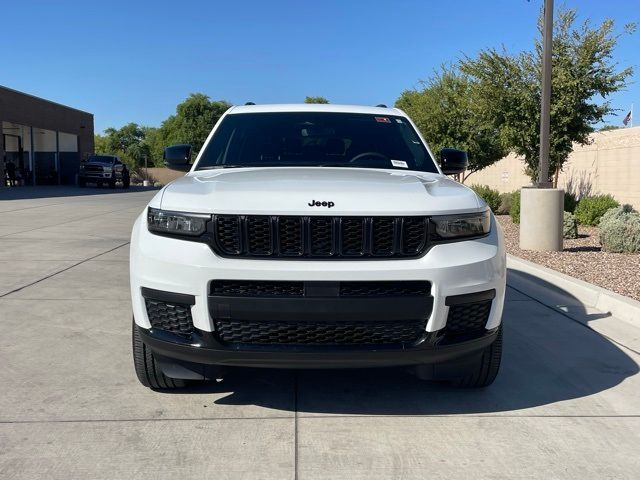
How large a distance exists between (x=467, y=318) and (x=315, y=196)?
107 centimetres

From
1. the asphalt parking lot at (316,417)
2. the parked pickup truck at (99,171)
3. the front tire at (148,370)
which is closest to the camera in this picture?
the asphalt parking lot at (316,417)

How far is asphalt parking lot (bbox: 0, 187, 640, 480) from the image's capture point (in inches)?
125

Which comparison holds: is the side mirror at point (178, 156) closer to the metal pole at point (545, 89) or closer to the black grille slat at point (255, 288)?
the black grille slat at point (255, 288)

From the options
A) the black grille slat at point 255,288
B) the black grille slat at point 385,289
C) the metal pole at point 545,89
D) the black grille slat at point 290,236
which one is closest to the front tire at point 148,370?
the black grille slat at point 255,288

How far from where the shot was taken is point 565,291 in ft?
24.0

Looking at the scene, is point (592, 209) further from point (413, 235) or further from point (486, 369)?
point (413, 235)

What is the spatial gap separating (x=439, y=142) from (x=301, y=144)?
62.6 feet

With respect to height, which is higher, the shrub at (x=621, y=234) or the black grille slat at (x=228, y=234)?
the black grille slat at (x=228, y=234)

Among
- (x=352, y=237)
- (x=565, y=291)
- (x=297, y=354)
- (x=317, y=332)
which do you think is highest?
(x=352, y=237)

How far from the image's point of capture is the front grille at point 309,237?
3.32 m

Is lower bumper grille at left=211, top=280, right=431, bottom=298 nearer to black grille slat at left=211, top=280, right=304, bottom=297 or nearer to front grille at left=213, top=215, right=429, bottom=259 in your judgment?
black grille slat at left=211, top=280, right=304, bottom=297

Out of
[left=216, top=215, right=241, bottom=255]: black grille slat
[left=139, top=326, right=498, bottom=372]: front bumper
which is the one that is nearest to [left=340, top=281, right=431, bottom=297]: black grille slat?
[left=139, top=326, right=498, bottom=372]: front bumper

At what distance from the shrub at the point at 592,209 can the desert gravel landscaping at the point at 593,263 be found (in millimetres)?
2645

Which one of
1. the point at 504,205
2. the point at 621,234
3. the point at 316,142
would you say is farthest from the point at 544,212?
the point at 504,205
